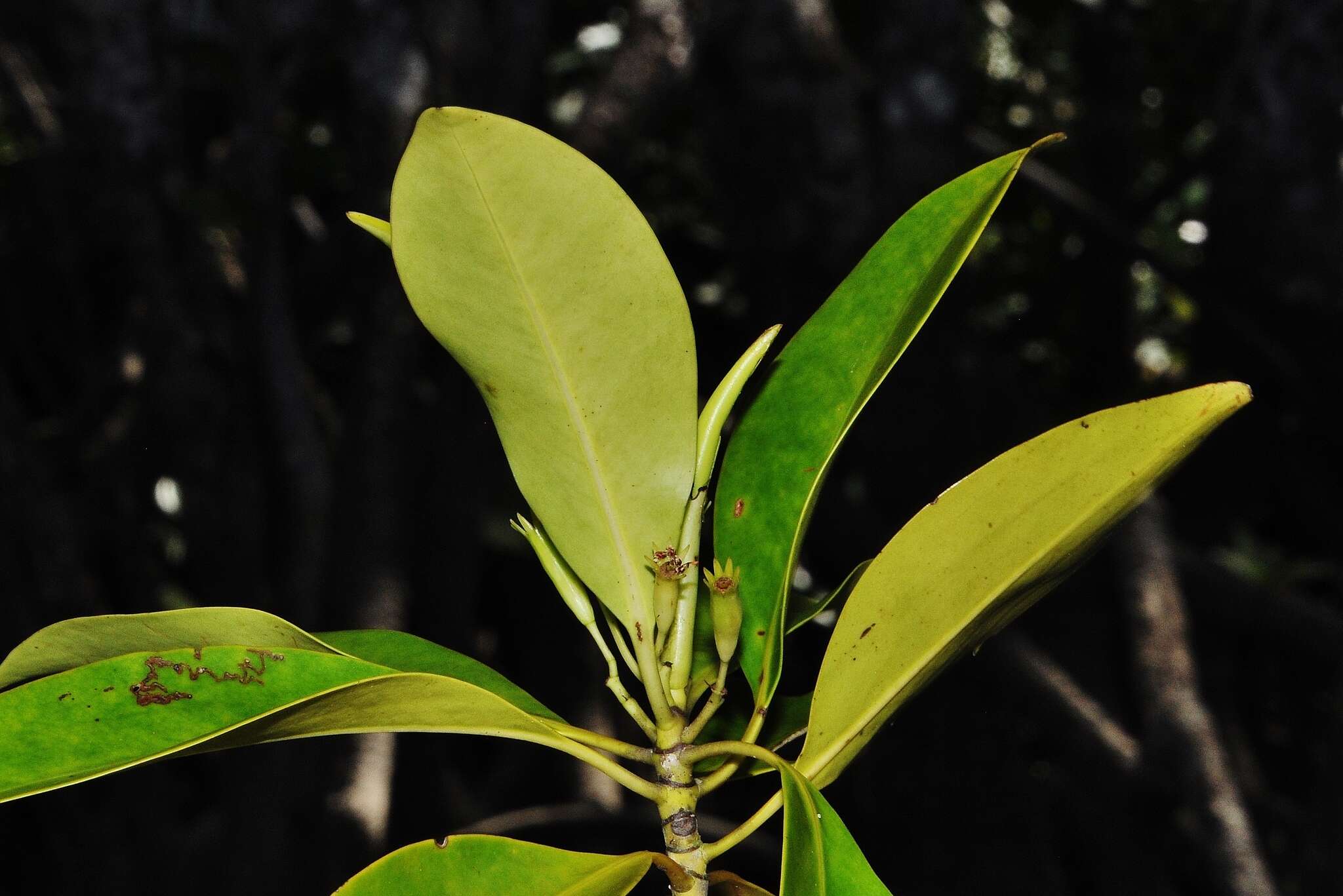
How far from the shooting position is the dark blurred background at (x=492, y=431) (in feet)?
5.38

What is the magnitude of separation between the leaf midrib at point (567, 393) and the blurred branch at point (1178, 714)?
120 centimetres

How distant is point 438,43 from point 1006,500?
5.19 feet

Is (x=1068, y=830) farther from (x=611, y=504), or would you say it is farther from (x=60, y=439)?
(x=611, y=504)

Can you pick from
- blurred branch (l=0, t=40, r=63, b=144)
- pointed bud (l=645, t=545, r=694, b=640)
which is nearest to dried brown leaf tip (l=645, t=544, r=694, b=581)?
pointed bud (l=645, t=545, r=694, b=640)

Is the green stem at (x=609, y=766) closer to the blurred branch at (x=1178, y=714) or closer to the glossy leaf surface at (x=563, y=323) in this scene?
the glossy leaf surface at (x=563, y=323)

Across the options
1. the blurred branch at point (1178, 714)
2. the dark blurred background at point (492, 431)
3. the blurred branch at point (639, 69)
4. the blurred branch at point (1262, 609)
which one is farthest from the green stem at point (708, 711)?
the blurred branch at point (1262, 609)

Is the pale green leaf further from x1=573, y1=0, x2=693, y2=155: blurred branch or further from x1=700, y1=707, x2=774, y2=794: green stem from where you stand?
x1=573, y1=0, x2=693, y2=155: blurred branch

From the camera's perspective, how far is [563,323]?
0.42 m

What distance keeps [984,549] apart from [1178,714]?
1.42 metres

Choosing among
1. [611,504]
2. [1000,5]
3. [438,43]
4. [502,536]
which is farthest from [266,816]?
[1000,5]

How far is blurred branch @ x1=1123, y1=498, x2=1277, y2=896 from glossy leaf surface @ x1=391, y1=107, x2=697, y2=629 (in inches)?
47.6

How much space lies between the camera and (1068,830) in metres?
2.59

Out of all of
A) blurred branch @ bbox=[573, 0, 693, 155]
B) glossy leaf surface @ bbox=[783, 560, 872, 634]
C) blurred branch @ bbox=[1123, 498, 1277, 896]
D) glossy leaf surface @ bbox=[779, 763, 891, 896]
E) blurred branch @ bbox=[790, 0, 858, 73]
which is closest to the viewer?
glossy leaf surface @ bbox=[779, 763, 891, 896]

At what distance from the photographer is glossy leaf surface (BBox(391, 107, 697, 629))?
398 millimetres
